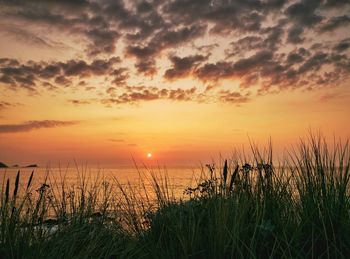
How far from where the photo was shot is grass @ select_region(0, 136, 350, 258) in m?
4.36

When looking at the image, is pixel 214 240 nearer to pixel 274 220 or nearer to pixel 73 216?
pixel 274 220

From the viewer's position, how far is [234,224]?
13.9 ft

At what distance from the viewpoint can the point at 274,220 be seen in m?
4.80

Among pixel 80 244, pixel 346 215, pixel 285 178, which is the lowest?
pixel 80 244

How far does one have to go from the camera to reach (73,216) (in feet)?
18.1

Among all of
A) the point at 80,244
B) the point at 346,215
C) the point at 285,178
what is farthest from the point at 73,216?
the point at 346,215

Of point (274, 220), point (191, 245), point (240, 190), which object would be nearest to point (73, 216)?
point (191, 245)

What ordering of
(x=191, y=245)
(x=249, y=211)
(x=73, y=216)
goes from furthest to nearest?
(x=73, y=216), (x=249, y=211), (x=191, y=245)

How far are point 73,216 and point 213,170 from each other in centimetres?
221

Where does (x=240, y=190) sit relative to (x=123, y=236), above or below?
above

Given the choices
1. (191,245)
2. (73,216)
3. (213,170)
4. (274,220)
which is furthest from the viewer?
(213,170)

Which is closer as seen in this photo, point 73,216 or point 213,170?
point 73,216

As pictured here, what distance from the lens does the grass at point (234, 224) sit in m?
4.36

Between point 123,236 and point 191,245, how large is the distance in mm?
1321
